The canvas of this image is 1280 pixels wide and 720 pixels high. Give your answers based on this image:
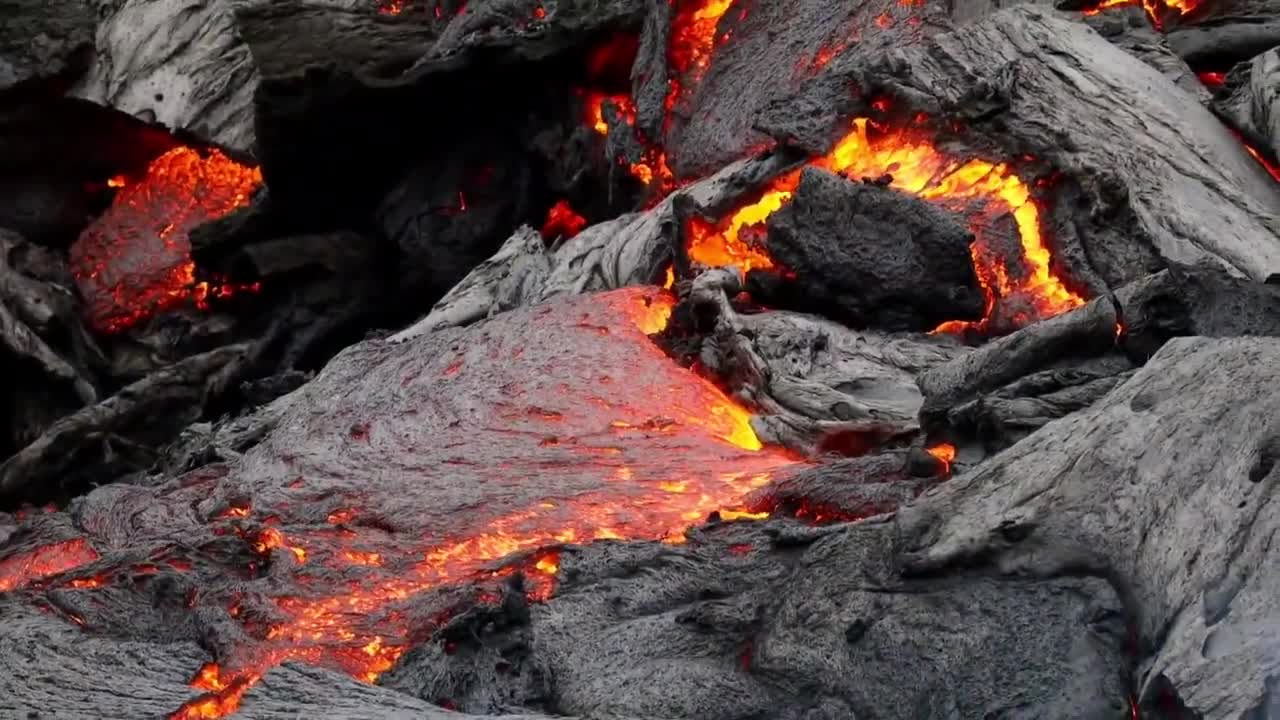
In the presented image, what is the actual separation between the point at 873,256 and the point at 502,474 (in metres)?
2.54

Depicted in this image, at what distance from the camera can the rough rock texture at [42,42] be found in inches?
579

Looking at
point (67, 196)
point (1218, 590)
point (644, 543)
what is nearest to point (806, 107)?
point (644, 543)

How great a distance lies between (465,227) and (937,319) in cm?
509

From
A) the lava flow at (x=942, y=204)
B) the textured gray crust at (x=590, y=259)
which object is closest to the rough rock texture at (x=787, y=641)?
the lava flow at (x=942, y=204)

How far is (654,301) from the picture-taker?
379 inches

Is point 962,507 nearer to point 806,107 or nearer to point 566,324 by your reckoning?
point 566,324

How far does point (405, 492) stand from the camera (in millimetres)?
7492

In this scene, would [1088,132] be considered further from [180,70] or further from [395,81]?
[180,70]

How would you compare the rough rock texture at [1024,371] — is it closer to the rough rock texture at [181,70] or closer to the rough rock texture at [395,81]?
the rough rock texture at [395,81]

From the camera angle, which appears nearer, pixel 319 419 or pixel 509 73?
pixel 319 419

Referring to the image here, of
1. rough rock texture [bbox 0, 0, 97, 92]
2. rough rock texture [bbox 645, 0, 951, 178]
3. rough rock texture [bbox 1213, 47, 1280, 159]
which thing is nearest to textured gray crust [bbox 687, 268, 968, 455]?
rough rock texture [bbox 645, 0, 951, 178]

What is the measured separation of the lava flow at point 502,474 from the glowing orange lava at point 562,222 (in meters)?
3.12

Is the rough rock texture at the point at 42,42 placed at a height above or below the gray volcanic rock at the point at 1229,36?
below

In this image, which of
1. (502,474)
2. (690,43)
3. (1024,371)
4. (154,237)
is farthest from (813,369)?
(154,237)
